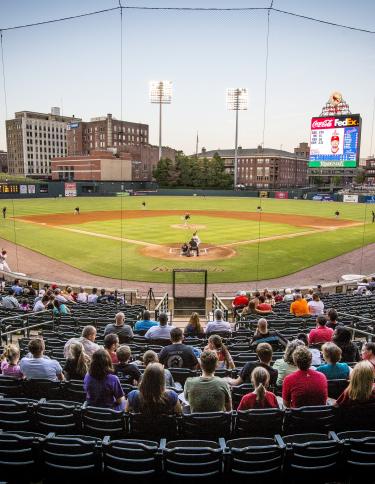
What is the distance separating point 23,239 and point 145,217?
18.4m

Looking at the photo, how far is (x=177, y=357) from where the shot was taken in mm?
6461

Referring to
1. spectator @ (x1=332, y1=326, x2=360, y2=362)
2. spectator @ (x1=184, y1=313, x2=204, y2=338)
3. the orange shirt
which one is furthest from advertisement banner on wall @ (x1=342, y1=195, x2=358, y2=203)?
spectator @ (x1=332, y1=326, x2=360, y2=362)

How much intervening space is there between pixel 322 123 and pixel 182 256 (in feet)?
90.5

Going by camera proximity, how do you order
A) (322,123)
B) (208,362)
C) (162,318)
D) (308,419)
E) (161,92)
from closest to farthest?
(308,419) < (208,362) < (162,318) < (322,123) < (161,92)

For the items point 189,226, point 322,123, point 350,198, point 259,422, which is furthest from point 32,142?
point 259,422

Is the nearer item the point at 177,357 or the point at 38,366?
the point at 38,366

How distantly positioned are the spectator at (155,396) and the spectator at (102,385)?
573 millimetres

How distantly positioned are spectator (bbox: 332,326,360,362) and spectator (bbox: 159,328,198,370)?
234cm

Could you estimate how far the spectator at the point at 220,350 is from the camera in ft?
20.9

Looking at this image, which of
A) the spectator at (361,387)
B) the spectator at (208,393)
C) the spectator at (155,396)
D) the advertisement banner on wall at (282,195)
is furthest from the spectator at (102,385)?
the advertisement banner on wall at (282,195)

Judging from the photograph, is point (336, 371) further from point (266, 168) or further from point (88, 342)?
point (266, 168)

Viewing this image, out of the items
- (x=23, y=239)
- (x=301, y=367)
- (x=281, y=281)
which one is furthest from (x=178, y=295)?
(x=23, y=239)

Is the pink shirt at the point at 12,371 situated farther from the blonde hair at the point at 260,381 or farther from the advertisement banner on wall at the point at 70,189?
the advertisement banner on wall at the point at 70,189

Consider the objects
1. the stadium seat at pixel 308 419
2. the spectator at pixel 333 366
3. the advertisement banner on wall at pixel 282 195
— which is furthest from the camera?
the advertisement banner on wall at pixel 282 195
